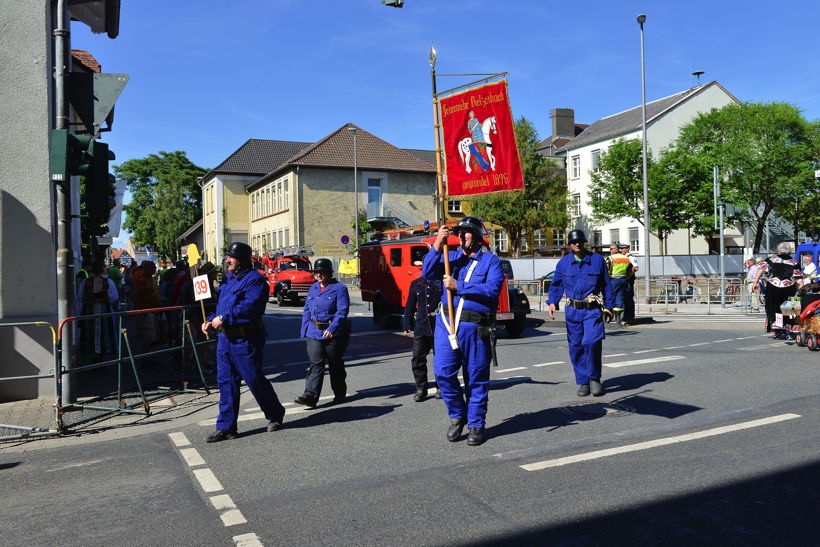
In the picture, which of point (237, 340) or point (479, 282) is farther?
point (237, 340)

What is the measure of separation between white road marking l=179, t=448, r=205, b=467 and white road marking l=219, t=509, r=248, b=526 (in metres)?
1.31

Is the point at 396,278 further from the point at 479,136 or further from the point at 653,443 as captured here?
the point at 653,443

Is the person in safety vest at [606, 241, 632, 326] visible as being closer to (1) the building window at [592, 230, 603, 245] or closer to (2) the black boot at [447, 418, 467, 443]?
(2) the black boot at [447, 418, 467, 443]

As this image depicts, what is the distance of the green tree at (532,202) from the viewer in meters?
47.2

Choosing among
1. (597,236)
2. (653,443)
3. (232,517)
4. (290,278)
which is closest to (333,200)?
(597,236)

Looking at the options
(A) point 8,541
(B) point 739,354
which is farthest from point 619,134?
(A) point 8,541

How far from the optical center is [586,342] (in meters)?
7.95

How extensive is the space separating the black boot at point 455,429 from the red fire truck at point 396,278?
8189 millimetres

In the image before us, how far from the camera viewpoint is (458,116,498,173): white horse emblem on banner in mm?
7770

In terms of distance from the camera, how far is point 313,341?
7770 mm

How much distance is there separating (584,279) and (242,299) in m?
3.98

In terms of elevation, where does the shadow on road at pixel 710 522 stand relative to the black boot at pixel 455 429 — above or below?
below

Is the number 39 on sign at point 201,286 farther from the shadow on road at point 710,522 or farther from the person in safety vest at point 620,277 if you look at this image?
the person in safety vest at point 620,277

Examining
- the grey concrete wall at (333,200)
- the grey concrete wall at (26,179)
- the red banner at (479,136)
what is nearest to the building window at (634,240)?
the grey concrete wall at (333,200)
